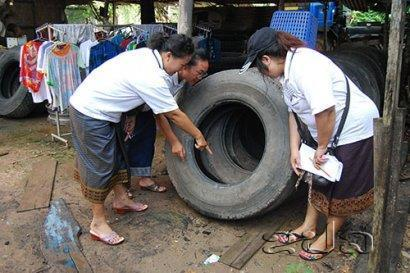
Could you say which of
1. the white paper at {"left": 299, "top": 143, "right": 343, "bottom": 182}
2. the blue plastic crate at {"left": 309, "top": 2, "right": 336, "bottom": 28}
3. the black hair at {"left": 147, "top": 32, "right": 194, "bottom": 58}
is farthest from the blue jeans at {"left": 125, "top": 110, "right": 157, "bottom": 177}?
the blue plastic crate at {"left": 309, "top": 2, "right": 336, "bottom": 28}

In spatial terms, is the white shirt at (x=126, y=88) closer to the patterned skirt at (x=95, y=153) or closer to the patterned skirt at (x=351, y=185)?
the patterned skirt at (x=95, y=153)

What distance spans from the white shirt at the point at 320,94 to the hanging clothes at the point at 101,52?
10.5ft

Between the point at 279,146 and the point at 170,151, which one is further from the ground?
the point at 279,146

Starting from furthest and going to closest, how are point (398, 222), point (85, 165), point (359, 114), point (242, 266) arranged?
point (398, 222) → point (85, 165) → point (242, 266) → point (359, 114)

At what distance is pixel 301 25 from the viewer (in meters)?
4.27

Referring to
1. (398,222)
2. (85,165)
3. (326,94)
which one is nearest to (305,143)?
(326,94)

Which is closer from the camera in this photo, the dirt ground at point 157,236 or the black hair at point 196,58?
the dirt ground at point 157,236

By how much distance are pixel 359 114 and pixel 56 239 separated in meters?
2.41

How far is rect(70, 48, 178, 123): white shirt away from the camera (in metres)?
2.84

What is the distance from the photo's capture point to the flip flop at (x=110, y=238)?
123 inches

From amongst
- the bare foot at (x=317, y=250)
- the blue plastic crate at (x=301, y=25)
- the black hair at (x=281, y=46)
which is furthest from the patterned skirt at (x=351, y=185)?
the blue plastic crate at (x=301, y=25)

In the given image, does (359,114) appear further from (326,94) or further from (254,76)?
(254,76)

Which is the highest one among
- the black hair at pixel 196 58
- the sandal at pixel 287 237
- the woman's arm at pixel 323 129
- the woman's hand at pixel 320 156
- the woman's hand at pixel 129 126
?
the black hair at pixel 196 58

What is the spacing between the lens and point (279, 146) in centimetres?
315
